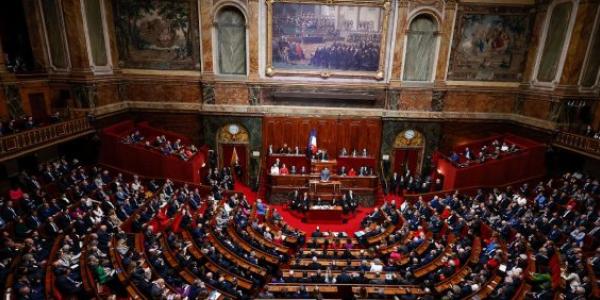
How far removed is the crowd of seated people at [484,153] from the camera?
15445 millimetres

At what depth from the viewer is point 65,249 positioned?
8570 mm

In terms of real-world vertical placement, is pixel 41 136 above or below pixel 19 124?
below

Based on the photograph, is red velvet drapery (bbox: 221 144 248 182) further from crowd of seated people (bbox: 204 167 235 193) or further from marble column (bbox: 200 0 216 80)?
marble column (bbox: 200 0 216 80)

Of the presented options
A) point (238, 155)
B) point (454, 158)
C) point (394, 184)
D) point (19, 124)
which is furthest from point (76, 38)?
point (454, 158)

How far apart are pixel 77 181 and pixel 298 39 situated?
11.0 metres

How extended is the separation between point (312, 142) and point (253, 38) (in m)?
5.69

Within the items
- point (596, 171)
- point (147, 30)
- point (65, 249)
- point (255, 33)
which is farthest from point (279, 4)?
point (596, 171)

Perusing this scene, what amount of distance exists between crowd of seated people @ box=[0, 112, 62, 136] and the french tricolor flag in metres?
10.6

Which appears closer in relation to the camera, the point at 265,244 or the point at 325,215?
the point at 265,244

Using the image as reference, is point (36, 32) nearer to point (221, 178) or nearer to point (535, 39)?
point (221, 178)

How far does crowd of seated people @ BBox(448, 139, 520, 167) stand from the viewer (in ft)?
50.7

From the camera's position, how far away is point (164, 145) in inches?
608

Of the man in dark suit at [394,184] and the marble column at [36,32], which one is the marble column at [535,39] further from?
the marble column at [36,32]

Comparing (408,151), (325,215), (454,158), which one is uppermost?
(454,158)
